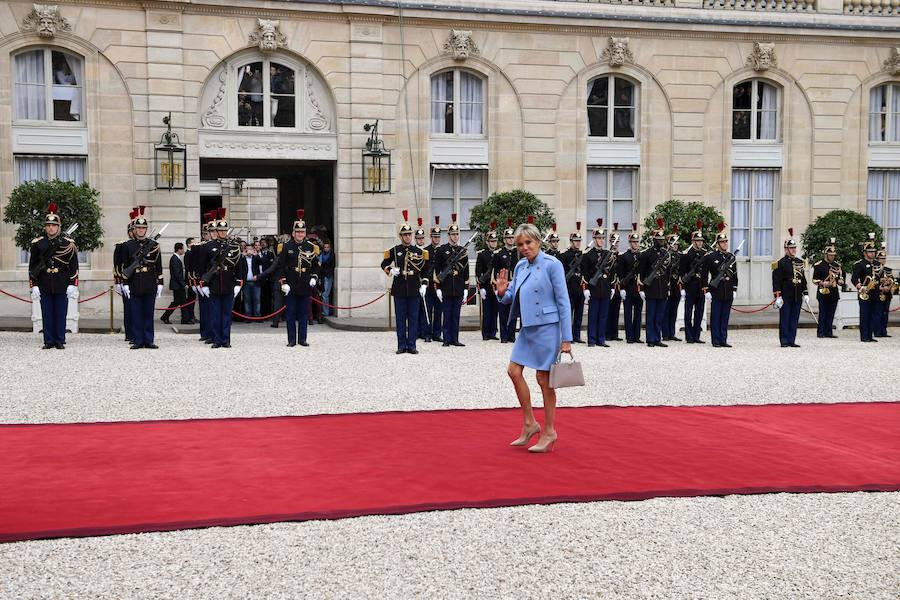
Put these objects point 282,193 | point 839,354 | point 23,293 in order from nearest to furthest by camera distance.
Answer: point 839,354 < point 23,293 < point 282,193

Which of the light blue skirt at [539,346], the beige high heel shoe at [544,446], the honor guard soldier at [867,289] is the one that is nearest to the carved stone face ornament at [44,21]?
the honor guard soldier at [867,289]

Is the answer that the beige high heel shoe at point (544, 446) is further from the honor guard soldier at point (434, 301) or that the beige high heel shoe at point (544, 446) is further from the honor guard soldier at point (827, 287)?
the honor guard soldier at point (827, 287)

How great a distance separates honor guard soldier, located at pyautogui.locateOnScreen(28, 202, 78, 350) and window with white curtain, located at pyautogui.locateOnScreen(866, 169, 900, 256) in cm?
1929

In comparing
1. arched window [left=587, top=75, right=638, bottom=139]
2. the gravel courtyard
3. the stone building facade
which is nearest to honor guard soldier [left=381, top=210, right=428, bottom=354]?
the gravel courtyard

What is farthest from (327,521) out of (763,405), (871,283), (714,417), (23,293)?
(23,293)

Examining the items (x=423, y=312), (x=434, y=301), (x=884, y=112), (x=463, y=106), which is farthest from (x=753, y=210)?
(x=434, y=301)

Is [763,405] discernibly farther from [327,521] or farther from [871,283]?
[871,283]

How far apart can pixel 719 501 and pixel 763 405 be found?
4.27m

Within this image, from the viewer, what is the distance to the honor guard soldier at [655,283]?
17972 mm

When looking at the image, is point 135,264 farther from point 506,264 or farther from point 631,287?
point 631,287

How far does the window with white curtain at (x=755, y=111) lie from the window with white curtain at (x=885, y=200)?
2929mm

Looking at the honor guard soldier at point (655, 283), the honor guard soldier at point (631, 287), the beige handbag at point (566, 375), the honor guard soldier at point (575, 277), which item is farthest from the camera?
the honor guard soldier at point (631, 287)

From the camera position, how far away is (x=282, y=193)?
30078mm

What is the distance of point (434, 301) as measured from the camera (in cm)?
1823
